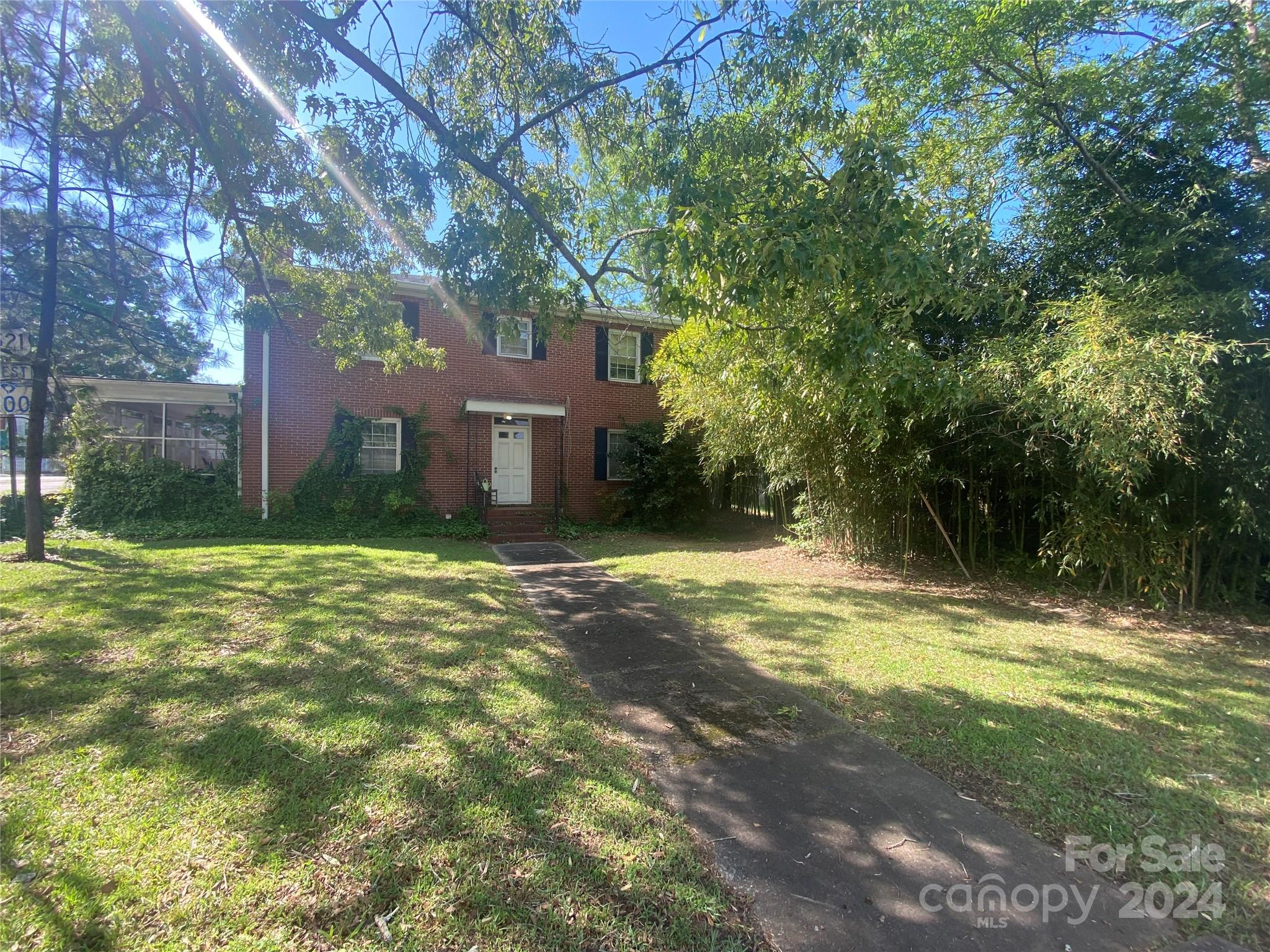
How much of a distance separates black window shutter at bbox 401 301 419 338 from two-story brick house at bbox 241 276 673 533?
0.09 ft

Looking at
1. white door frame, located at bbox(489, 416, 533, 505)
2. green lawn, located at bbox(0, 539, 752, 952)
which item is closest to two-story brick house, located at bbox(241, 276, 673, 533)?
white door frame, located at bbox(489, 416, 533, 505)

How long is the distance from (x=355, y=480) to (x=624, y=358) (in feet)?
23.1

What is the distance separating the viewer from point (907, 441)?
701 centimetres

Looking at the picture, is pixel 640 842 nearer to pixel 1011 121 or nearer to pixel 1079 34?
pixel 1011 121

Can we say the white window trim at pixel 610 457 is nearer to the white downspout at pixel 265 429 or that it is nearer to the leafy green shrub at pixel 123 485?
the white downspout at pixel 265 429

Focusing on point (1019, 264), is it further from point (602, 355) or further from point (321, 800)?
point (602, 355)

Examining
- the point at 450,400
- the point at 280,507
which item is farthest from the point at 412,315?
the point at 280,507

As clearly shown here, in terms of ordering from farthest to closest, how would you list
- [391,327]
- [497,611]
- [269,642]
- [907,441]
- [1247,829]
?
[391,327] < [907,441] < [497,611] < [269,642] < [1247,829]

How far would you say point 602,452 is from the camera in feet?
44.2

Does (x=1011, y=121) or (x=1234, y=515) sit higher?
(x=1011, y=121)

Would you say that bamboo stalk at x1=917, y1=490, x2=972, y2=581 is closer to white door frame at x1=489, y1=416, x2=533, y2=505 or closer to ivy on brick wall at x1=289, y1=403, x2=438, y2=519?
white door frame at x1=489, y1=416, x2=533, y2=505

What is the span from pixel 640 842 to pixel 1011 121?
8.38 meters

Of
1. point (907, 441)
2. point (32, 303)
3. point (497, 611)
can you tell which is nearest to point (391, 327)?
point (497, 611)

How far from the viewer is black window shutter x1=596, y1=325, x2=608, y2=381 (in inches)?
525
